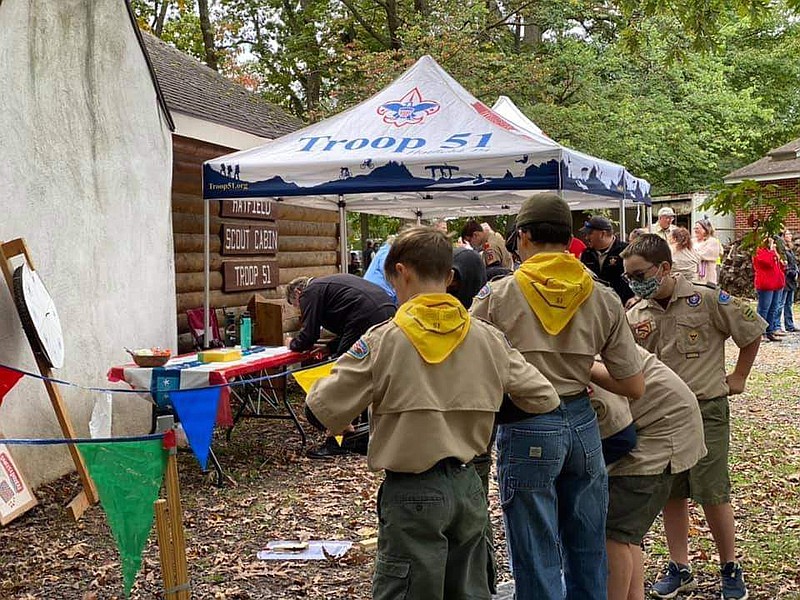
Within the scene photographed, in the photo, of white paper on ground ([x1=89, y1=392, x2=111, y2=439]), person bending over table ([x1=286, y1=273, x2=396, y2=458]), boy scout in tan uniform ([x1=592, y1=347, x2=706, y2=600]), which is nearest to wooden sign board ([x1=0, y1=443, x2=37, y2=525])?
white paper on ground ([x1=89, y1=392, x2=111, y2=439])

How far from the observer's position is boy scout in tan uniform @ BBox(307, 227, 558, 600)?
279cm

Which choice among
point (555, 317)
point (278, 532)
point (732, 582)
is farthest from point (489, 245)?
point (555, 317)

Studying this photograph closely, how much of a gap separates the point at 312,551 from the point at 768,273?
12.3 m

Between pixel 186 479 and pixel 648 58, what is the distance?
19.5 metres

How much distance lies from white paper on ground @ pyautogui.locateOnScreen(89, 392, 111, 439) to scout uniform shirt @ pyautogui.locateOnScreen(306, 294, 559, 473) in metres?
4.63

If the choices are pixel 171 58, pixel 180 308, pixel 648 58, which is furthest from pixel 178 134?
pixel 648 58

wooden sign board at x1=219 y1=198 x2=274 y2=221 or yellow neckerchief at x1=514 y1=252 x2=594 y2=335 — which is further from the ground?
wooden sign board at x1=219 y1=198 x2=274 y2=221

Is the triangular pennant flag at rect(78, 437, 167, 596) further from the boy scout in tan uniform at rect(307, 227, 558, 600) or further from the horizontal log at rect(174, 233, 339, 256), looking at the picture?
the horizontal log at rect(174, 233, 339, 256)

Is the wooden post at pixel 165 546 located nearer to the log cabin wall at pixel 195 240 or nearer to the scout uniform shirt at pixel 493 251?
the scout uniform shirt at pixel 493 251

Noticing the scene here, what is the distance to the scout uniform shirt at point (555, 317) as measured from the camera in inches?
129

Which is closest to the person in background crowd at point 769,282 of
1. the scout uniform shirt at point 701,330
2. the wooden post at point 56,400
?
the scout uniform shirt at point 701,330

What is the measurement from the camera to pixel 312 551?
5352 millimetres

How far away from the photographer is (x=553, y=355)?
329 centimetres

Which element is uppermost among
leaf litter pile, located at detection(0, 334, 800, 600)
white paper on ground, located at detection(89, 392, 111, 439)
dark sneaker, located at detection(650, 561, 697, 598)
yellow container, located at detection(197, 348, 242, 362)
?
yellow container, located at detection(197, 348, 242, 362)
